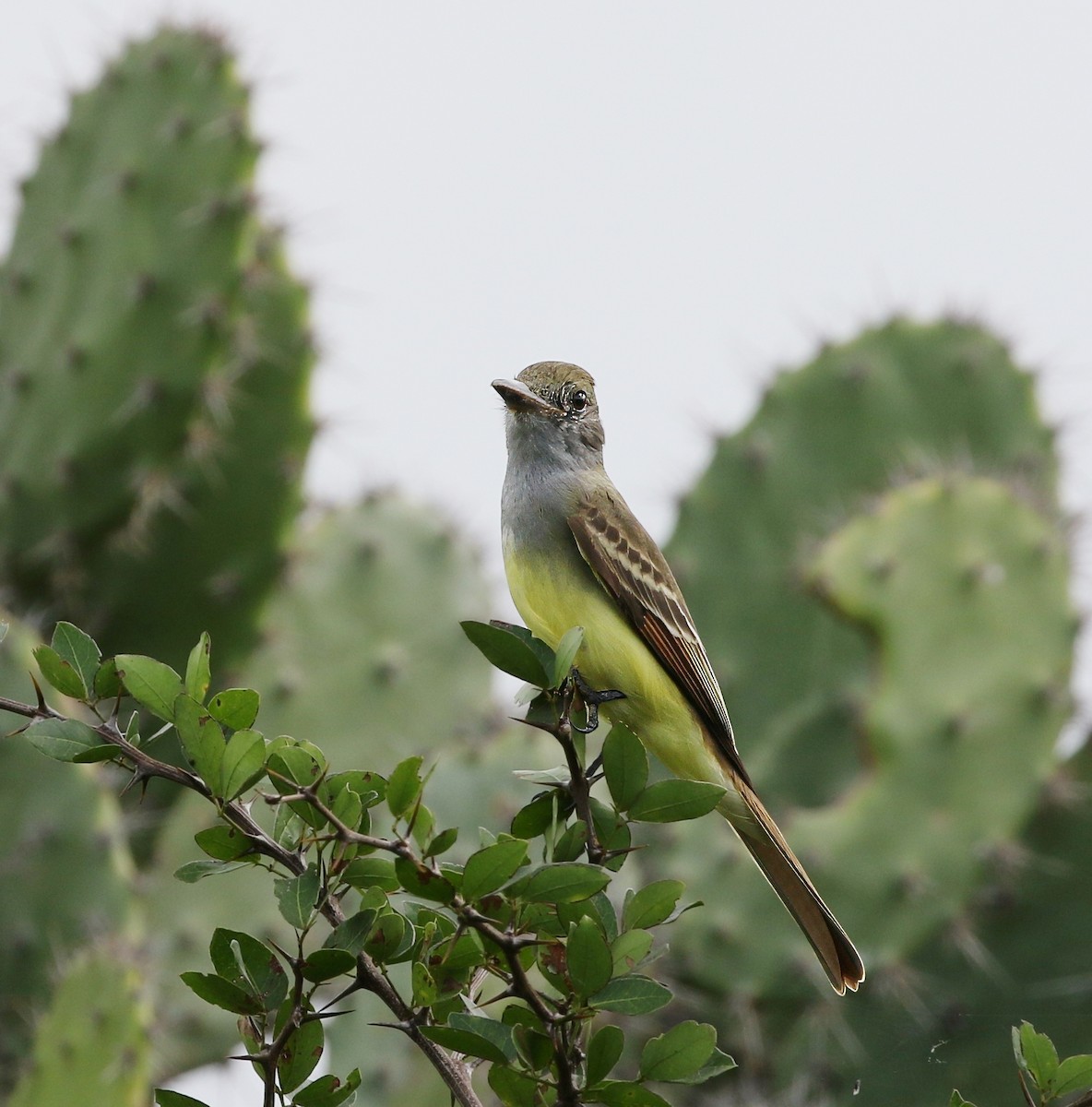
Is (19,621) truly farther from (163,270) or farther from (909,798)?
(909,798)

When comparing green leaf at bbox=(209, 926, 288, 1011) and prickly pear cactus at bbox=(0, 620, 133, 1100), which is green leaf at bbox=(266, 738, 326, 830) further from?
prickly pear cactus at bbox=(0, 620, 133, 1100)

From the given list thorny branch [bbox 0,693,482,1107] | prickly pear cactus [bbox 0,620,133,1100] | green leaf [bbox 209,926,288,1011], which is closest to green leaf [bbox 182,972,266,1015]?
green leaf [bbox 209,926,288,1011]

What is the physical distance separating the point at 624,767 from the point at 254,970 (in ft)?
1.67

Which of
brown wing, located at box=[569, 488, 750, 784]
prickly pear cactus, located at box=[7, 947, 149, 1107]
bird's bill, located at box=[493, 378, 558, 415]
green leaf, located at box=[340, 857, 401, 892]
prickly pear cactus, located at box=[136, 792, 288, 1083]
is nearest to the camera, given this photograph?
green leaf, located at box=[340, 857, 401, 892]

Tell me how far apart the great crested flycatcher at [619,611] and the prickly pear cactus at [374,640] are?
1.95 meters

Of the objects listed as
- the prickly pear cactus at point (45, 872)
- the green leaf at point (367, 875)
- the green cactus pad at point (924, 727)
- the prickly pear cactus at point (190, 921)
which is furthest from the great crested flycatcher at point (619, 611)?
the prickly pear cactus at point (190, 921)

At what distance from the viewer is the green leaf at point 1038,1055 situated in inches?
69.9

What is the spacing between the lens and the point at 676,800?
1895 mm

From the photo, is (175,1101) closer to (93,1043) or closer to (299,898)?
(299,898)

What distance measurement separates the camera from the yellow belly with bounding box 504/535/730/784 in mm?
2986

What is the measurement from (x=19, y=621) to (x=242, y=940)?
2.62 m

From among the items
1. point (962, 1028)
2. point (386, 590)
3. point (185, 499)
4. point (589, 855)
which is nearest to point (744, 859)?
point (962, 1028)

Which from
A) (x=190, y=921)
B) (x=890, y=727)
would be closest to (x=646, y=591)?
(x=890, y=727)

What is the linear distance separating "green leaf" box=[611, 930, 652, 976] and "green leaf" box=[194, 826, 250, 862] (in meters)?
0.44
